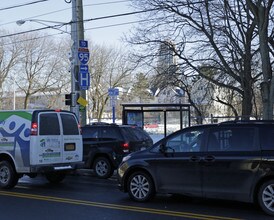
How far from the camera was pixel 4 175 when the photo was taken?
38.9ft

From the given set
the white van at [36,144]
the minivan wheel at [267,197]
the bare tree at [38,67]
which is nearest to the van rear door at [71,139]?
the white van at [36,144]

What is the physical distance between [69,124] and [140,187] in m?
3.43

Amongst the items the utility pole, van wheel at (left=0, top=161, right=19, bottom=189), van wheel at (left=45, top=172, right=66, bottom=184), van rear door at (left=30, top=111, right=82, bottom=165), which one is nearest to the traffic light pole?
the utility pole

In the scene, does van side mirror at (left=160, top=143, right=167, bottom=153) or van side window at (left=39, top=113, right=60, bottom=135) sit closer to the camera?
van side mirror at (left=160, top=143, right=167, bottom=153)

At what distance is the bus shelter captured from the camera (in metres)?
20.9

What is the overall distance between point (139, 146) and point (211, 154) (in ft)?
18.9

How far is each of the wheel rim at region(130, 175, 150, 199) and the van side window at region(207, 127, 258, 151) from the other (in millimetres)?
1659

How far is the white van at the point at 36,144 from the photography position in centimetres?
1129

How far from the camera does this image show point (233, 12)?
880 inches

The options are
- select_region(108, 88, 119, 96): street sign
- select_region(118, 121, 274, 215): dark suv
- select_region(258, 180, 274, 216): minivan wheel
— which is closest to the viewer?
select_region(258, 180, 274, 216): minivan wheel

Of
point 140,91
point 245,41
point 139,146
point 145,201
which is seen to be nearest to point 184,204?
point 145,201

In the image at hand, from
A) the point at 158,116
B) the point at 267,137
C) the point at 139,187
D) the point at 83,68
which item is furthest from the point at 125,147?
the point at 158,116

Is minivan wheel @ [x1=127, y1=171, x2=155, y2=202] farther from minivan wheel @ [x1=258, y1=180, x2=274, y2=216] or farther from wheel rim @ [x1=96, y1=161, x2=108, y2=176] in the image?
wheel rim @ [x1=96, y1=161, x2=108, y2=176]

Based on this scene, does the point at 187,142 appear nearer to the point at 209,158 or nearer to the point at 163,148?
the point at 163,148
